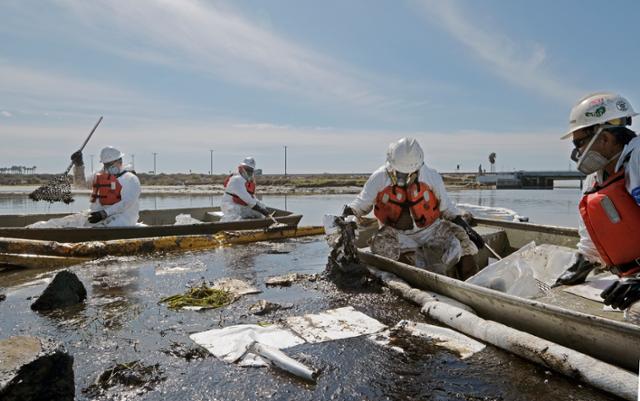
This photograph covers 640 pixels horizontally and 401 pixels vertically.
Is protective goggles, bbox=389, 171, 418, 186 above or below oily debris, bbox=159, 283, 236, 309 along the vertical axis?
above

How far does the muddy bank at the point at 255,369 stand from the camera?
10.5ft

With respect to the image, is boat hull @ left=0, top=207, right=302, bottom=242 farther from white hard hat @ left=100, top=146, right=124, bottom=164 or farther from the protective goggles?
the protective goggles

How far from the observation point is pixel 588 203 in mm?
3869

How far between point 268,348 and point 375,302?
78.5 inches

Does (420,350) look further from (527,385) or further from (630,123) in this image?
(630,123)

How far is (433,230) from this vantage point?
6594 millimetres

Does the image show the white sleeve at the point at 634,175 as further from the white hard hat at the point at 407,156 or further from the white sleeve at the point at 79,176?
the white sleeve at the point at 79,176

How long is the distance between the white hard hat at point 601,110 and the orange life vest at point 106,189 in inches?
333

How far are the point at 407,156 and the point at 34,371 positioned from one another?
4865 mm

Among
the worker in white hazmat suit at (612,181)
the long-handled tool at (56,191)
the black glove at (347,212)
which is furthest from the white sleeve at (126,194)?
the worker in white hazmat suit at (612,181)

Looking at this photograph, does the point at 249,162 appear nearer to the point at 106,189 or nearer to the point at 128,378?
the point at 106,189

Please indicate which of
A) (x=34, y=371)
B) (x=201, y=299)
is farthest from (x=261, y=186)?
(x=34, y=371)

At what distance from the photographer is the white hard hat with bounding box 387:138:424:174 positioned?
20.5 feet

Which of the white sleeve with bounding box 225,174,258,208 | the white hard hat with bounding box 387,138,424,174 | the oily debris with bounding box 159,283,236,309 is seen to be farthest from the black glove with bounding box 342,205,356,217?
the white sleeve with bounding box 225,174,258,208
